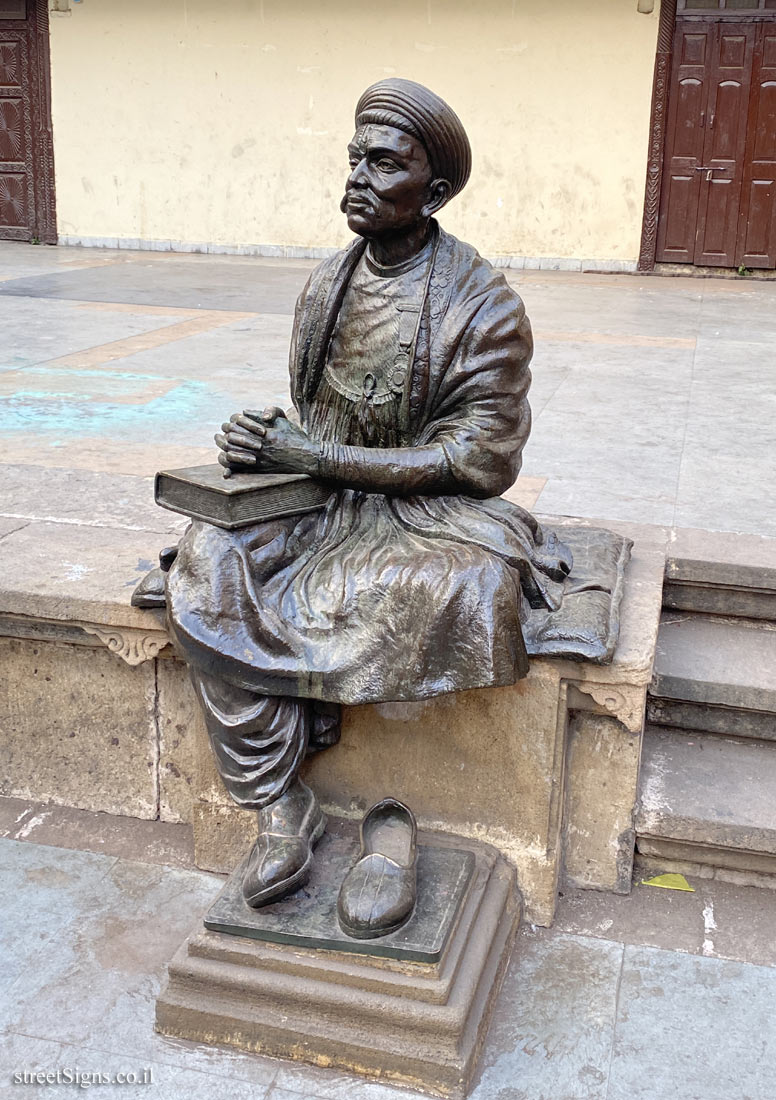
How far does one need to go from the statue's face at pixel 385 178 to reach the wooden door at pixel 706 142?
10.1m

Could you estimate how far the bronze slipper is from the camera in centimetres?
229

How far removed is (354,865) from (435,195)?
4.88ft

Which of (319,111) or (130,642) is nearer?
(130,642)

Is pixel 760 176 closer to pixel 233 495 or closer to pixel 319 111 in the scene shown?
pixel 319 111

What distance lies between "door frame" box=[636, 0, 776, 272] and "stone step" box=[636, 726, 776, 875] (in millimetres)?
9820

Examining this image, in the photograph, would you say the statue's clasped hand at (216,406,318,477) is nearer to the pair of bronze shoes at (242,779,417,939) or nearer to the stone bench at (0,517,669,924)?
the stone bench at (0,517,669,924)

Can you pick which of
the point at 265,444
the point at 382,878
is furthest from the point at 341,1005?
the point at 265,444

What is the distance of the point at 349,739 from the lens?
2791 mm

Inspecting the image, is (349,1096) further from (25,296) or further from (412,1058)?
(25,296)

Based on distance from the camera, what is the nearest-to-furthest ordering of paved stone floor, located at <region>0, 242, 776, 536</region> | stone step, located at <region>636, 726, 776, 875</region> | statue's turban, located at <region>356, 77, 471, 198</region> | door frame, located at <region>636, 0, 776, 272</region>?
statue's turban, located at <region>356, 77, 471, 198</region>, stone step, located at <region>636, 726, 776, 875</region>, paved stone floor, located at <region>0, 242, 776, 536</region>, door frame, located at <region>636, 0, 776, 272</region>

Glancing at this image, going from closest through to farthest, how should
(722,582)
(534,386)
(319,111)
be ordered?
(722,582) < (534,386) < (319,111)

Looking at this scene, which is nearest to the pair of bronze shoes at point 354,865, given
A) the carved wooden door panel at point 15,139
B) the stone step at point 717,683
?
the stone step at point 717,683

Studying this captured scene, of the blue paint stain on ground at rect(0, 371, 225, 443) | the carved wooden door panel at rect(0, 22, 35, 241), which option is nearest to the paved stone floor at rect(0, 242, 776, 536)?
the blue paint stain on ground at rect(0, 371, 225, 443)

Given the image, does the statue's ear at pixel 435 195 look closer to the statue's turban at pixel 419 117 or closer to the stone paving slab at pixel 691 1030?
the statue's turban at pixel 419 117
